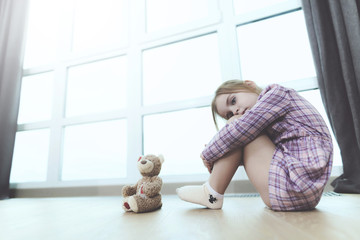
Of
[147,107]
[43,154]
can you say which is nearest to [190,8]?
[147,107]

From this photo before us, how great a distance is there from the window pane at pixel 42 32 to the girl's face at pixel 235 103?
2.08 metres

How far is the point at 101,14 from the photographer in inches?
91.5

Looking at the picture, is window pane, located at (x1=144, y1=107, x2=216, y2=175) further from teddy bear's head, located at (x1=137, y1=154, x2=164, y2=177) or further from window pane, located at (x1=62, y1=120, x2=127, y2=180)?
teddy bear's head, located at (x1=137, y1=154, x2=164, y2=177)

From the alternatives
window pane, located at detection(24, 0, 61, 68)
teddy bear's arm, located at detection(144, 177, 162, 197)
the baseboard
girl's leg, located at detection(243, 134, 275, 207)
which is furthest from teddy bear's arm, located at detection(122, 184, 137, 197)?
window pane, located at detection(24, 0, 61, 68)

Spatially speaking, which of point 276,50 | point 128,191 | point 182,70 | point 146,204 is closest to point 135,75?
point 182,70

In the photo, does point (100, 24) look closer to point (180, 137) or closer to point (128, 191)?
point (180, 137)

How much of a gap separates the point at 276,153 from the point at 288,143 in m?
0.06

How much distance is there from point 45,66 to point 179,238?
2.39m

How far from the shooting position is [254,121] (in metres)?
0.77

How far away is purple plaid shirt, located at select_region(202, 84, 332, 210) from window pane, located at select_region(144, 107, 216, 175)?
87cm

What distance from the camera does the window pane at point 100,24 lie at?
215cm

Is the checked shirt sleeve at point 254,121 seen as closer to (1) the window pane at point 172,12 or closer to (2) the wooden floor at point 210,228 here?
(2) the wooden floor at point 210,228

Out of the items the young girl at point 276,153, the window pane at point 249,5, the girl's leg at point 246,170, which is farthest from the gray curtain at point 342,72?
the girl's leg at point 246,170

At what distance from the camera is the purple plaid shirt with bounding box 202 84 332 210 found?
0.70m
